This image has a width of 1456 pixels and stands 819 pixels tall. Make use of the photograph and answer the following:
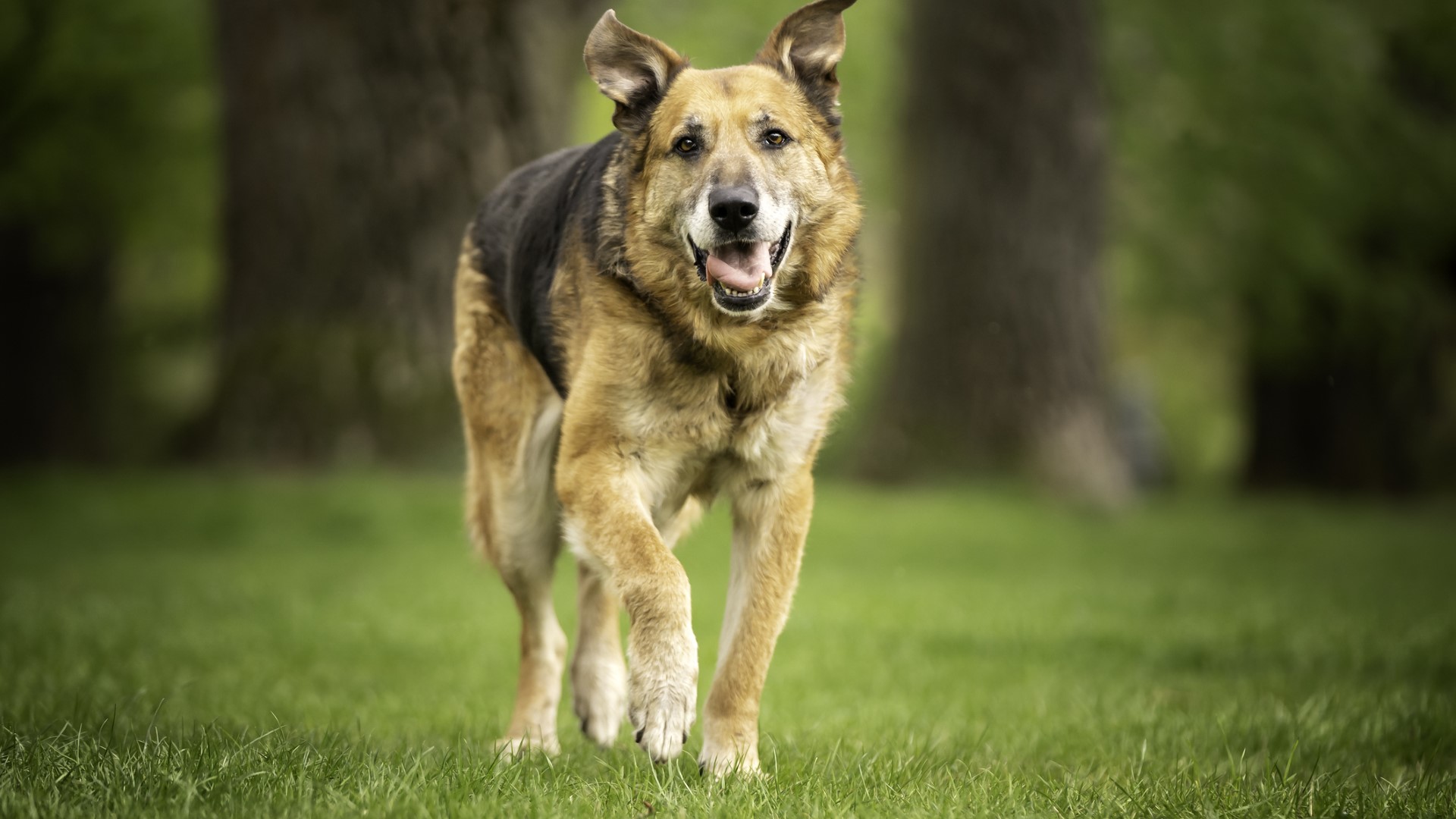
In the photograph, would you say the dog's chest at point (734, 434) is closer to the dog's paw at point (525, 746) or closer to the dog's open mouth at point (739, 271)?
the dog's open mouth at point (739, 271)

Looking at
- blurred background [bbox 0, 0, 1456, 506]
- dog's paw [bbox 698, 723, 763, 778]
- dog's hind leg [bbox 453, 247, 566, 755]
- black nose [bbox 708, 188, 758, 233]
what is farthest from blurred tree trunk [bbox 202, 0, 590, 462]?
dog's paw [bbox 698, 723, 763, 778]

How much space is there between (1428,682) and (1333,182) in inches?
404

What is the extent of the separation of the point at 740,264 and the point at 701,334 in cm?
26

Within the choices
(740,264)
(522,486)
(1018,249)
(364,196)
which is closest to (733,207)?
(740,264)

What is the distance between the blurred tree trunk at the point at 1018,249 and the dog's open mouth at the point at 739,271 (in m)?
9.69

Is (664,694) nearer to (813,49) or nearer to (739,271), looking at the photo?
(739,271)

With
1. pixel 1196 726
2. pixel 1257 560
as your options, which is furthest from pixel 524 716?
pixel 1257 560

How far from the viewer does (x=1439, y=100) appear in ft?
57.1

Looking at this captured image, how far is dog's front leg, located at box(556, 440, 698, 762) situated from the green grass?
0.52ft

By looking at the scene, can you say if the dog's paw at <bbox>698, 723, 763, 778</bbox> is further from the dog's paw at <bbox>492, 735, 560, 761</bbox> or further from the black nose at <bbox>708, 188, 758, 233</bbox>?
the black nose at <bbox>708, 188, 758, 233</bbox>

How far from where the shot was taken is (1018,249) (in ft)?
45.5

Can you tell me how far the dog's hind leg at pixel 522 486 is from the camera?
534 centimetres

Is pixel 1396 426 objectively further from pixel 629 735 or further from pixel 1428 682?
pixel 629 735

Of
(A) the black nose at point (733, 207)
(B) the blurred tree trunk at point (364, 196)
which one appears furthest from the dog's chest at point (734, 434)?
(B) the blurred tree trunk at point (364, 196)
